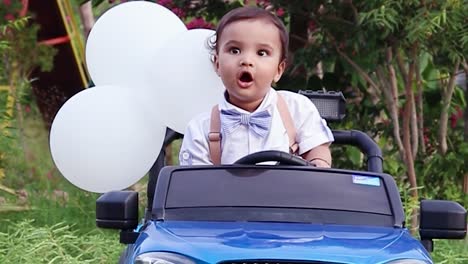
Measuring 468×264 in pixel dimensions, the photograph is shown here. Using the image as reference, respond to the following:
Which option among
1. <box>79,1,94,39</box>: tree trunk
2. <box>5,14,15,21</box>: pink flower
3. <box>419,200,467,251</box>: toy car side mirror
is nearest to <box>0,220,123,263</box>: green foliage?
<box>419,200,467,251</box>: toy car side mirror

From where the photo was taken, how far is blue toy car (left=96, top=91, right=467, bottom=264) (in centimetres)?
376

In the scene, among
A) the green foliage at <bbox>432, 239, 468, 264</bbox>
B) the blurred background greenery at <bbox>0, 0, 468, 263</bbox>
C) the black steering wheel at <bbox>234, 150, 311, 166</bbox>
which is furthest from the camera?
the blurred background greenery at <bbox>0, 0, 468, 263</bbox>

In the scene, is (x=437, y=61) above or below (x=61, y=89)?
above

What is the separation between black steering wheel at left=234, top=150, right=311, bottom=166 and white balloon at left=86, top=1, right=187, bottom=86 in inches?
74.1

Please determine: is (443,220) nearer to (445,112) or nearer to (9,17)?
(445,112)

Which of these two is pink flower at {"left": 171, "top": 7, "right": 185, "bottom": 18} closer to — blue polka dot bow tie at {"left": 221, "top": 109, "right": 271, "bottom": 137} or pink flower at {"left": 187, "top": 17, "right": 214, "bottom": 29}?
pink flower at {"left": 187, "top": 17, "right": 214, "bottom": 29}

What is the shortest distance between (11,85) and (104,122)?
3715 mm

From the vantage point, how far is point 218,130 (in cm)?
467

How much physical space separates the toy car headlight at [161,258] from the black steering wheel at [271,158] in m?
0.76

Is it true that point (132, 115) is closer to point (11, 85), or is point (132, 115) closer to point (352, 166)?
point (352, 166)

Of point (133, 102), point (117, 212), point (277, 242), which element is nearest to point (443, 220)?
point (277, 242)

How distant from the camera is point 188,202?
421cm

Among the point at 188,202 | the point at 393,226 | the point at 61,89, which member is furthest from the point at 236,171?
the point at 61,89

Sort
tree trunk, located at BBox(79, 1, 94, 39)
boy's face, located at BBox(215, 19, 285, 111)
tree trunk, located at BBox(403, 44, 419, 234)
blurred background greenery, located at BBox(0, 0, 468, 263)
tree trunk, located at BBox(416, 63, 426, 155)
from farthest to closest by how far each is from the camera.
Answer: tree trunk, located at BBox(79, 1, 94, 39) → tree trunk, located at BBox(416, 63, 426, 155) → tree trunk, located at BBox(403, 44, 419, 234) → blurred background greenery, located at BBox(0, 0, 468, 263) → boy's face, located at BBox(215, 19, 285, 111)
